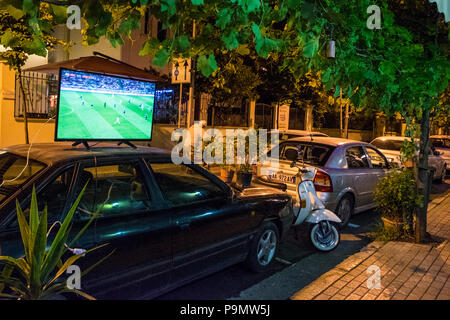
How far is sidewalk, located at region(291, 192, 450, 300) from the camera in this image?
168 inches

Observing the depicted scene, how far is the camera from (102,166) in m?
3.59

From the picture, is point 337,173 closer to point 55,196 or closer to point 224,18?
point 224,18

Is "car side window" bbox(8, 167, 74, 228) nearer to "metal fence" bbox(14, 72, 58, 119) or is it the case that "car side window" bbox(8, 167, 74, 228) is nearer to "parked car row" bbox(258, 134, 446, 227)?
"parked car row" bbox(258, 134, 446, 227)

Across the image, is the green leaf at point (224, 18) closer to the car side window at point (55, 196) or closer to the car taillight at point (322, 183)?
the car side window at point (55, 196)

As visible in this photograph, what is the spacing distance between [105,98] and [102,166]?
36.6 inches

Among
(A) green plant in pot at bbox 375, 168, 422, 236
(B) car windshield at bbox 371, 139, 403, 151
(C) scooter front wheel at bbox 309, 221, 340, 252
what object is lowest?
(C) scooter front wheel at bbox 309, 221, 340, 252

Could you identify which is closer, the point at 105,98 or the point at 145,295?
the point at 145,295

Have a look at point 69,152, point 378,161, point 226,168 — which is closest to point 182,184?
point 69,152

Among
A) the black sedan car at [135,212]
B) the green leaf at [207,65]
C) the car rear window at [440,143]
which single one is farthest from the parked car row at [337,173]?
the car rear window at [440,143]

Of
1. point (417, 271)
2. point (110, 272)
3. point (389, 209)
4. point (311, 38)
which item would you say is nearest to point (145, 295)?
point (110, 272)

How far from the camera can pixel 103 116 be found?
4.12 meters

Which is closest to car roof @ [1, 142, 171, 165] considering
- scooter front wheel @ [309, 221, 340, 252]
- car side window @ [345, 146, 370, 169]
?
scooter front wheel @ [309, 221, 340, 252]

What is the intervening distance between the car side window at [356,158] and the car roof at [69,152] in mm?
4619

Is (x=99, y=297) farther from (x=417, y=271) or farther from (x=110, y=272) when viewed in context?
(x=417, y=271)
